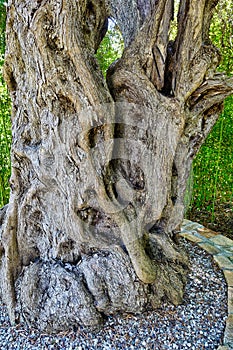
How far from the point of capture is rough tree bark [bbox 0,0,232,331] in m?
1.48

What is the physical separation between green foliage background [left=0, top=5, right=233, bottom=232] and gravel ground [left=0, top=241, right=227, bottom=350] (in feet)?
4.26

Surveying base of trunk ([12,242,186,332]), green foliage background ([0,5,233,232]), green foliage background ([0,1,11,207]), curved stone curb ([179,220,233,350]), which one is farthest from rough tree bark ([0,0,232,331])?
green foliage background ([0,5,233,232])

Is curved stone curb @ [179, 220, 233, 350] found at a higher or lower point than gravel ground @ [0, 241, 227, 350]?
higher

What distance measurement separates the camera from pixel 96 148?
1.57 meters

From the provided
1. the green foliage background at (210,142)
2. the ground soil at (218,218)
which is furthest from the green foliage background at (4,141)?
the ground soil at (218,218)

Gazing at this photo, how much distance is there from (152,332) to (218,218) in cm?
212

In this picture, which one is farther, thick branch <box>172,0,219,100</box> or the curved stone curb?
the curved stone curb

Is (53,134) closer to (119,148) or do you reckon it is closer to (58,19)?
(119,148)

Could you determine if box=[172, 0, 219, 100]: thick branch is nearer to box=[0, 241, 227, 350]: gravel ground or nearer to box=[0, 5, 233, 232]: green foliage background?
box=[0, 241, 227, 350]: gravel ground

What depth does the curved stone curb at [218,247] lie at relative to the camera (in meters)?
1.85

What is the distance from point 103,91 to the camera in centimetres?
153

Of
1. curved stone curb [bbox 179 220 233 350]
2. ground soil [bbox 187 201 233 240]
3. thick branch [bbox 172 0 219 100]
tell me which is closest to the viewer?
thick branch [bbox 172 0 219 100]

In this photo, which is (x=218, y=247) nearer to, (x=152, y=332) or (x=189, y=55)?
(x=152, y=332)

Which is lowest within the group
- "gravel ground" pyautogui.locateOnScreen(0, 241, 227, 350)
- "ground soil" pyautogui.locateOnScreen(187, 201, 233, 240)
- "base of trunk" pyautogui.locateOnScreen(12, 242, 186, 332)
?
"gravel ground" pyautogui.locateOnScreen(0, 241, 227, 350)
